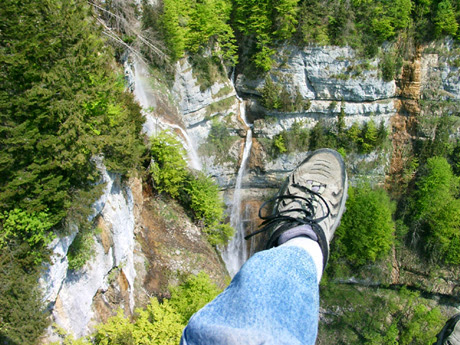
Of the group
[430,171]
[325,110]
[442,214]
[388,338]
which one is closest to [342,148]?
[325,110]

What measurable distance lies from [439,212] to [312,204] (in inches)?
741

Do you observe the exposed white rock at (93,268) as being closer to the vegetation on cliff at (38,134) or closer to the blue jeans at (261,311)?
the vegetation on cliff at (38,134)

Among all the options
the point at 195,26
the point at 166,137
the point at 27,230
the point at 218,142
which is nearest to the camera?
the point at 27,230

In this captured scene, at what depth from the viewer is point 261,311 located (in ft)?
6.18

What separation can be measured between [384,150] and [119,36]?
17807 millimetres

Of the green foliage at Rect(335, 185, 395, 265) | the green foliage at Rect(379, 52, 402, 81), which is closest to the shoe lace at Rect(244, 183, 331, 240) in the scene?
the green foliage at Rect(335, 185, 395, 265)

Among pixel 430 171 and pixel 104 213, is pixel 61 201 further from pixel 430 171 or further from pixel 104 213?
pixel 430 171

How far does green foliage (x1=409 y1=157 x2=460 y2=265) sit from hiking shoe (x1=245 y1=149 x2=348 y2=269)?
1548 centimetres

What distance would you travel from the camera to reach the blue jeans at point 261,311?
1.81 metres

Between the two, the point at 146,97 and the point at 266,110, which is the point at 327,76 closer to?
the point at 266,110

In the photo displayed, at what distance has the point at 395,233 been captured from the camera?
22156 mm

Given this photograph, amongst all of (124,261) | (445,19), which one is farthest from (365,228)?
(124,261)

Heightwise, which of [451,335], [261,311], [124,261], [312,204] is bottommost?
[451,335]

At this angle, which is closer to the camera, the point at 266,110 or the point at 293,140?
the point at 266,110
